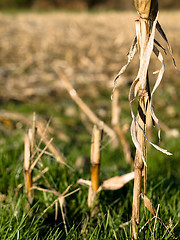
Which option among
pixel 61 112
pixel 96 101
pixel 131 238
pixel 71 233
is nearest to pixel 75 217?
pixel 71 233

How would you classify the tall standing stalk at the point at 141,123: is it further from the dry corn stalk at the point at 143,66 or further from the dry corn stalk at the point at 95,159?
the dry corn stalk at the point at 95,159

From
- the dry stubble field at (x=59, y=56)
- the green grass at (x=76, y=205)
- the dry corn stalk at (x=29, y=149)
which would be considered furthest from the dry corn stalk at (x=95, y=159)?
the dry stubble field at (x=59, y=56)

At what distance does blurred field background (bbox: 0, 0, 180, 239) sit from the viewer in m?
1.60

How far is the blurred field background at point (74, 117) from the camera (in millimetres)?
1599

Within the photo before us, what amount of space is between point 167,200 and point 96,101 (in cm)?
360

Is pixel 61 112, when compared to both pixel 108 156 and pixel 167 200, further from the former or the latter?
pixel 167 200

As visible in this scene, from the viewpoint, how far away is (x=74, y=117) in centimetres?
462

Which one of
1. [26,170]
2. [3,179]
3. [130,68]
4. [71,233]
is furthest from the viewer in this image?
[130,68]

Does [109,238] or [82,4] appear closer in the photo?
[109,238]

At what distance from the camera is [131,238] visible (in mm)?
1328

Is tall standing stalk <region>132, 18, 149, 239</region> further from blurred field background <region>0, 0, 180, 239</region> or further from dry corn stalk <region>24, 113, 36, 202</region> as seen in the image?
dry corn stalk <region>24, 113, 36, 202</region>


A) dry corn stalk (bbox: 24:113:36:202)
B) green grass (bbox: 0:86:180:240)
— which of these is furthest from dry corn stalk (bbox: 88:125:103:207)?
dry corn stalk (bbox: 24:113:36:202)

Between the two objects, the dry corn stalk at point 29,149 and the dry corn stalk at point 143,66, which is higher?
the dry corn stalk at point 143,66

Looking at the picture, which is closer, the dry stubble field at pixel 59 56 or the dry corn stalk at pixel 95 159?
the dry corn stalk at pixel 95 159
